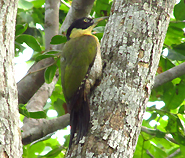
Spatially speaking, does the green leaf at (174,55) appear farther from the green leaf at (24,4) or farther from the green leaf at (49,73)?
the green leaf at (24,4)

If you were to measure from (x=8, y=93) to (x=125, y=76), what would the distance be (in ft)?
3.50

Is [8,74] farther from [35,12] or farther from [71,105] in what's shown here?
[35,12]

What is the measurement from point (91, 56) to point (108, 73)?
372 mm

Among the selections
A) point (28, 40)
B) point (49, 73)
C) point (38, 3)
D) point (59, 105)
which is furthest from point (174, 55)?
point (38, 3)

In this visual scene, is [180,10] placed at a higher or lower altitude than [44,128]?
higher

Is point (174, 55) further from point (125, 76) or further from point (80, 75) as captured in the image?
point (80, 75)

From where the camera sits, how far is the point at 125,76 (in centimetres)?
220

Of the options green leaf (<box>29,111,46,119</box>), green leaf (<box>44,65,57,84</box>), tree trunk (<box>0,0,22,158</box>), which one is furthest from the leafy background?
tree trunk (<box>0,0,22,158</box>)

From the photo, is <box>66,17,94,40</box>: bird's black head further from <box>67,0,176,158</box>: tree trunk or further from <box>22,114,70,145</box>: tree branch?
<box>22,114,70,145</box>: tree branch

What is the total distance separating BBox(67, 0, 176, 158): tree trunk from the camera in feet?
6.25

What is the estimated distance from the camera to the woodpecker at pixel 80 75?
85.8 inches

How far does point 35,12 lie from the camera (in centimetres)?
418

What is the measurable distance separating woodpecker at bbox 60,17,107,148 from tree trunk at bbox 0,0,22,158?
2.18ft

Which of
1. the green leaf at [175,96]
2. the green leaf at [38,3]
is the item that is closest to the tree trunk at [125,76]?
the green leaf at [175,96]
